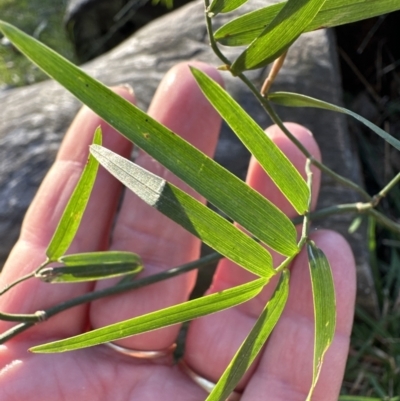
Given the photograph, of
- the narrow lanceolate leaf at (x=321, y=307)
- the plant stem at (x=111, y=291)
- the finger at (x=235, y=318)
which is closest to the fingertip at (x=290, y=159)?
the finger at (x=235, y=318)

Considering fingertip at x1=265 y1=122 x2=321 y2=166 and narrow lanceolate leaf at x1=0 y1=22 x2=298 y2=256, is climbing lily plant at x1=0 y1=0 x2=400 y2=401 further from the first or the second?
fingertip at x1=265 y1=122 x2=321 y2=166

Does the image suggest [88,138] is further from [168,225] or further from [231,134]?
[231,134]

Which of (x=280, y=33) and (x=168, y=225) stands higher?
(x=280, y=33)

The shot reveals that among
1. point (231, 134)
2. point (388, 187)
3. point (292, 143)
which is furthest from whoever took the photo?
point (231, 134)

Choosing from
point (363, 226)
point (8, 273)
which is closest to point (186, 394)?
point (8, 273)

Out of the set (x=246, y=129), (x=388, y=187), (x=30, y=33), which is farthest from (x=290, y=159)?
(x=30, y=33)

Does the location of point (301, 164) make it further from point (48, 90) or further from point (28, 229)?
point (48, 90)

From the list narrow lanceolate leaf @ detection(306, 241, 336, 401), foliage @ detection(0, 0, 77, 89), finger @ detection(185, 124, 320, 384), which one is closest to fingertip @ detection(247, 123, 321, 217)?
finger @ detection(185, 124, 320, 384)
